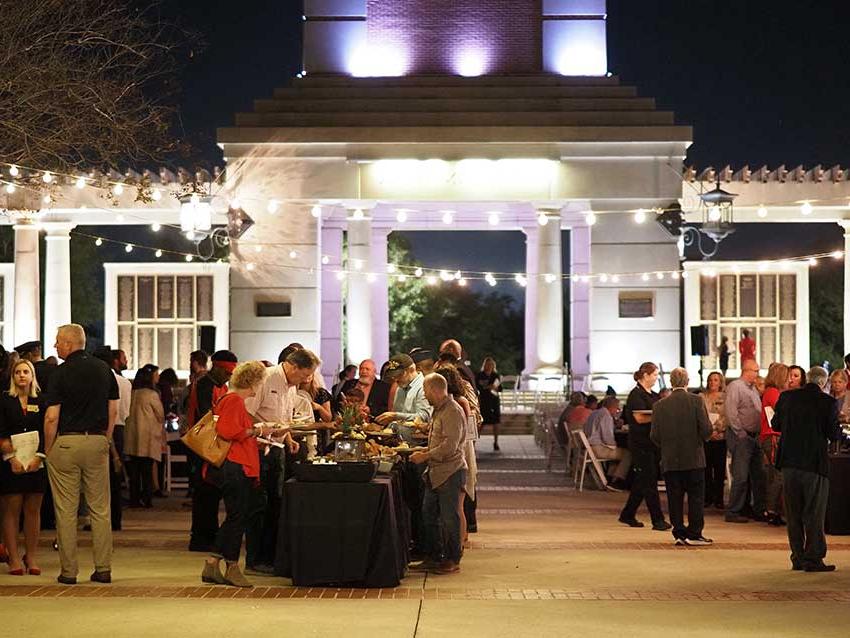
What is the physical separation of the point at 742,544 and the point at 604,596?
13.7 feet

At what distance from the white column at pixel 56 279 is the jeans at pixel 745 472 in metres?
19.6

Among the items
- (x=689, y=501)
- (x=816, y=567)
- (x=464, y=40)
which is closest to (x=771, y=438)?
(x=689, y=501)

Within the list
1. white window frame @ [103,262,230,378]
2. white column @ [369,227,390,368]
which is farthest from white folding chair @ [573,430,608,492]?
white column @ [369,227,390,368]

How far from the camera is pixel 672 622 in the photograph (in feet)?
32.3

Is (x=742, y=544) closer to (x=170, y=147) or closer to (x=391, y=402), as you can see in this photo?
(x=391, y=402)

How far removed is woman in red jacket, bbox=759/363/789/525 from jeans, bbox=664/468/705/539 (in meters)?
1.67

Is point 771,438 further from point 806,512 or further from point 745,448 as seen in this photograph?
point 806,512

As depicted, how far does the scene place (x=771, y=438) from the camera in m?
16.8

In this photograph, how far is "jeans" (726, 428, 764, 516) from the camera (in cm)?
1741

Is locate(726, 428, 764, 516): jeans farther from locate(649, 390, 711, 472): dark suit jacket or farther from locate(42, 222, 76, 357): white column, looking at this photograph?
locate(42, 222, 76, 357): white column

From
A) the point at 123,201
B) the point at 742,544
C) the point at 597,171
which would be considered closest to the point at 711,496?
the point at 742,544

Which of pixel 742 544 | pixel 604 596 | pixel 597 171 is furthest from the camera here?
pixel 597 171

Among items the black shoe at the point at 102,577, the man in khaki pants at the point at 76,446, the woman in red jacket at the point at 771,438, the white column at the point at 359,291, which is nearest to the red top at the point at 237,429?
the man in khaki pants at the point at 76,446

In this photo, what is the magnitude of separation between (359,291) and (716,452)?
580 inches
